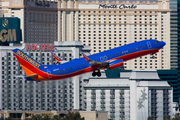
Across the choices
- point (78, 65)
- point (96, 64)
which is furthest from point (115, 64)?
point (78, 65)

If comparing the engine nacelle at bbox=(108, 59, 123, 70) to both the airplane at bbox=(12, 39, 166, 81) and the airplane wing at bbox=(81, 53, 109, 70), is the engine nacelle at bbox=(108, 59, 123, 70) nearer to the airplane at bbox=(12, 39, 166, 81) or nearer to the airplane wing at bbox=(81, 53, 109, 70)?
the airplane at bbox=(12, 39, 166, 81)

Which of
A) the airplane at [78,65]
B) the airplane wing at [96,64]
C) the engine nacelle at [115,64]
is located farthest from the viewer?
the airplane at [78,65]

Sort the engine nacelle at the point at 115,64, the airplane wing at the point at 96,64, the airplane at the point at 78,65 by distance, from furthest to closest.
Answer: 1. the airplane at the point at 78,65
2. the engine nacelle at the point at 115,64
3. the airplane wing at the point at 96,64

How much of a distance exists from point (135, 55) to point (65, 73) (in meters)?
22.1

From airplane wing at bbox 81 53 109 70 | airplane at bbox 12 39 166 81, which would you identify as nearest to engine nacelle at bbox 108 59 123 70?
airplane at bbox 12 39 166 81

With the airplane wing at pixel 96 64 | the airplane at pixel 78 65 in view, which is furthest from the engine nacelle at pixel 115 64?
the airplane wing at pixel 96 64

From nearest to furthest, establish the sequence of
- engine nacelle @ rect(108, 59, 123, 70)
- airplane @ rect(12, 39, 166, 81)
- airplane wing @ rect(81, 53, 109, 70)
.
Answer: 1. airplane wing @ rect(81, 53, 109, 70)
2. engine nacelle @ rect(108, 59, 123, 70)
3. airplane @ rect(12, 39, 166, 81)

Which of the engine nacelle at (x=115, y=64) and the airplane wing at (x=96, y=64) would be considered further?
the engine nacelle at (x=115, y=64)

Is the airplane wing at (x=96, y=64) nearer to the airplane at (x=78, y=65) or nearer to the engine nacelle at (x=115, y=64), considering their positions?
the airplane at (x=78, y=65)

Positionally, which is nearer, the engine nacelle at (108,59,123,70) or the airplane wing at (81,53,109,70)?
the airplane wing at (81,53,109,70)

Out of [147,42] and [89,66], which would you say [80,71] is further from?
[147,42]

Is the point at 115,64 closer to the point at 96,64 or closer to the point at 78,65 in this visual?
the point at 96,64

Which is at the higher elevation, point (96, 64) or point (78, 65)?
point (96, 64)

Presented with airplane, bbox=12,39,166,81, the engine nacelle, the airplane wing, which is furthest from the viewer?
airplane, bbox=12,39,166,81
